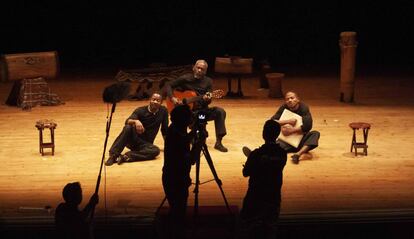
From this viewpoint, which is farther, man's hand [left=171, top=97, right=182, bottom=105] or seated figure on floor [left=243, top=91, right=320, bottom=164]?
man's hand [left=171, top=97, right=182, bottom=105]

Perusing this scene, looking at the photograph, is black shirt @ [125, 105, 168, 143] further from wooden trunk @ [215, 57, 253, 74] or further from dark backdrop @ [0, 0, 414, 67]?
dark backdrop @ [0, 0, 414, 67]

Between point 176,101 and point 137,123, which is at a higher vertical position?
point 176,101

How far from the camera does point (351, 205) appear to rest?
9.54 metres

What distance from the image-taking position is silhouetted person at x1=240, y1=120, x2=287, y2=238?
25.2ft

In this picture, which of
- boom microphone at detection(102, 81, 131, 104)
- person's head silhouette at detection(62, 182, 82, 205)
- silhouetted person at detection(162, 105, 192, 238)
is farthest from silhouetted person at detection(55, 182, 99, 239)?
boom microphone at detection(102, 81, 131, 104)

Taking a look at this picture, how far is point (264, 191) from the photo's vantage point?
25.2ft

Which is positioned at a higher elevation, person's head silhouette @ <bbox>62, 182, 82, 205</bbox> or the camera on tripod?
the camera on tripod

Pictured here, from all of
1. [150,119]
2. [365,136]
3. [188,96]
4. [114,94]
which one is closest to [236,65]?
[188,96]

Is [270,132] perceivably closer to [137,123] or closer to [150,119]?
[137,123]

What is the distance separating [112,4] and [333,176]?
8478 mm

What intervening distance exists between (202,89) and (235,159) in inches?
49.8

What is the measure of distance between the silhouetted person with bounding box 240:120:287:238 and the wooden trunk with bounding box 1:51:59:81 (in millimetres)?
7278

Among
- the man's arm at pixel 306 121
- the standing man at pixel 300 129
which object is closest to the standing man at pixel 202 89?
the standing man at pixel 300 129

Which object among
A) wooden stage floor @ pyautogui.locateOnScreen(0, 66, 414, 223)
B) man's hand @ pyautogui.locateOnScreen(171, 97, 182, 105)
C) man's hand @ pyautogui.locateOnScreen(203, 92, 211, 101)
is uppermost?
man's hand @ pyautogui.locateOnScreen(203, 92, 211, 101)
